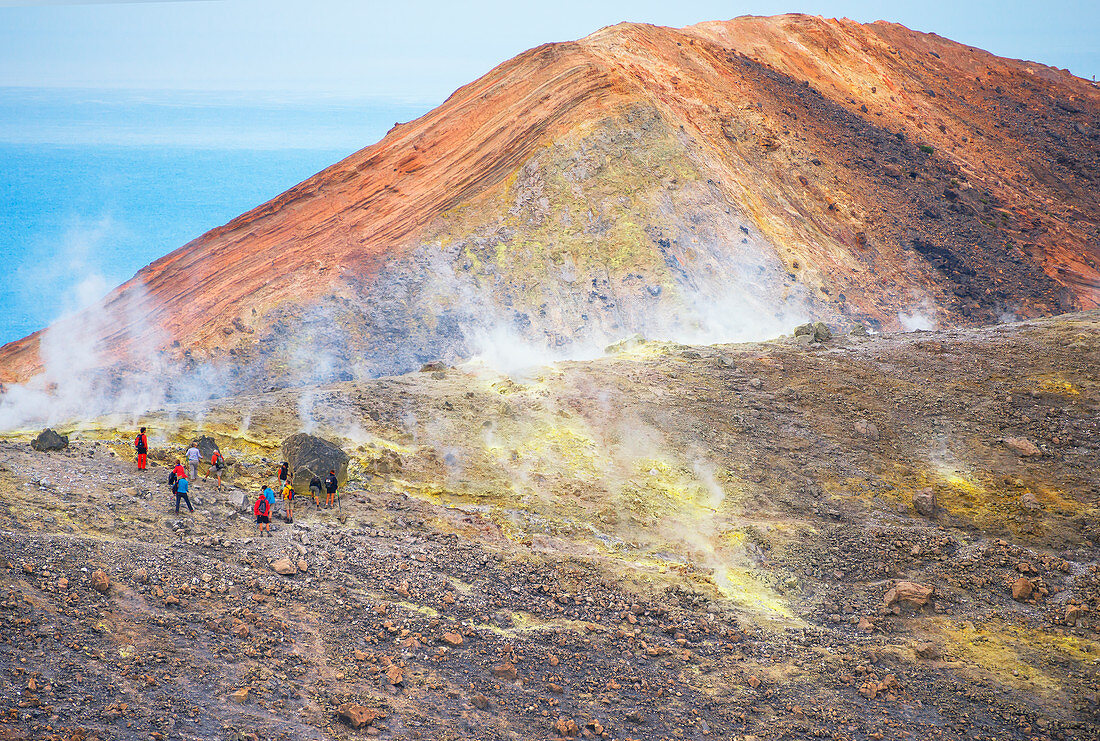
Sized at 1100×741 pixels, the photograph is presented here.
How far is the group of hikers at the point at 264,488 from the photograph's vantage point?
1214 centimetres

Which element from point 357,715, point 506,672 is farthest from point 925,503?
point 357,715

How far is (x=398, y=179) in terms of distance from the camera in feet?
93.9

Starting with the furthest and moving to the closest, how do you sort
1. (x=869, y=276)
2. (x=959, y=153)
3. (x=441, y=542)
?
(x=959, y=153)
(x=869, y=276)
(x=441, y=542)

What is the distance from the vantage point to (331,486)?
13.1 metres

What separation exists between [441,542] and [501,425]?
3.60 m

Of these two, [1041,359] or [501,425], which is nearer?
[501,425]

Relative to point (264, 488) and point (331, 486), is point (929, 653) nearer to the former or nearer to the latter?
point (331, 486)

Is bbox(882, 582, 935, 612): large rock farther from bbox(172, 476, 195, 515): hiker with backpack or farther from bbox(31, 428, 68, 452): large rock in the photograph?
bbox(31, 428, 68, 452): large rock

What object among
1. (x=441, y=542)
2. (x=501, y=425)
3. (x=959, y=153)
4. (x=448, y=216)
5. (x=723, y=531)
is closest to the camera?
(x=441, y=542)

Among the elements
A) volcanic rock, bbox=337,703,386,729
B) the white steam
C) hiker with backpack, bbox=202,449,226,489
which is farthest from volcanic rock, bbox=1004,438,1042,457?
hiker with backpack, bbox=202,449,226,489

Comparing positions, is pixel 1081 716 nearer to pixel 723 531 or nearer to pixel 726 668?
pixel 726 668

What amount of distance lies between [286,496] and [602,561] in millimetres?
5103

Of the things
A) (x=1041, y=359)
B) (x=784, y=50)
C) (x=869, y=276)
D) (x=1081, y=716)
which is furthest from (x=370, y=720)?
(x=784, y=50)

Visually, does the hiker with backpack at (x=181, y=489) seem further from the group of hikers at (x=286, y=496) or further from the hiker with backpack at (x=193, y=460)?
the group of hikers at (x=286, y=496)
